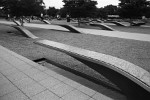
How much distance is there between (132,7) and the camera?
21.2 meters

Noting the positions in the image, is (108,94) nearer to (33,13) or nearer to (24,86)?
(24,86)

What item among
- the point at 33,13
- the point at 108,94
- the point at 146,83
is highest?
the point at 33,13

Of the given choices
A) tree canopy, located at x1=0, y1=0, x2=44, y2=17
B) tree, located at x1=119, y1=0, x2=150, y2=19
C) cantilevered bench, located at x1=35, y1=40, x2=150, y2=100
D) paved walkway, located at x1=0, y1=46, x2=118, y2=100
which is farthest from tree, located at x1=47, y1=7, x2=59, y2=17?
cantilevered bench, located at x1=35, y1=40, x2=150, y2=100

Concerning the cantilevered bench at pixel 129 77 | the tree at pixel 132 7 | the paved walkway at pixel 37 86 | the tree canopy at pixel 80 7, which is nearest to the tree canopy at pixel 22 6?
the tree canopy at pixel 80 7

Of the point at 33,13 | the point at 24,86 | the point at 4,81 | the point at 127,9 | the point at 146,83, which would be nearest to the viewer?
the point at 146,83

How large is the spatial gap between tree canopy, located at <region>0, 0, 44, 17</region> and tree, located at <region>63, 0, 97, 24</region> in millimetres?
5751

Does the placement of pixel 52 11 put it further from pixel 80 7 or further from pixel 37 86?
pixel 37 86

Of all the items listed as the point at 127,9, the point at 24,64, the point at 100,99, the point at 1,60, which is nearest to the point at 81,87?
the point at 100,99

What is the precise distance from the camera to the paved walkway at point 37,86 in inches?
120

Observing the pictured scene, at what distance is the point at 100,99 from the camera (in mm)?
2889

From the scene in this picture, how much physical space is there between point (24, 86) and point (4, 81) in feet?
2.27

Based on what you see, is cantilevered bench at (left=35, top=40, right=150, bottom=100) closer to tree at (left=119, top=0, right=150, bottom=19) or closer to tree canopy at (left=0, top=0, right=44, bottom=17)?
tree canopy at (left=0, top=0, right=44, bottom=17)

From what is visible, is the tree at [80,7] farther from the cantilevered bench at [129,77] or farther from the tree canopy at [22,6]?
the cantilevered bench at [129,77]

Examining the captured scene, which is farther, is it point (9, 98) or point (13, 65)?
point (13, 65)
